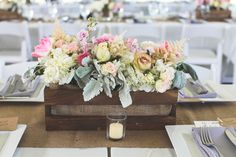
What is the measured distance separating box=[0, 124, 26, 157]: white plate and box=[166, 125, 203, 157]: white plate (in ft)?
1.46

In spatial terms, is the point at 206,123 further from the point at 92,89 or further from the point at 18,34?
the point at 18,34

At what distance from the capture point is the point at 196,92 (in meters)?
1.51

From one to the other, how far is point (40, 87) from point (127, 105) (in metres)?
0.59

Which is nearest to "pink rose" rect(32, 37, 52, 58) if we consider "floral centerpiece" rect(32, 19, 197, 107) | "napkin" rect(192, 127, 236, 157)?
"floral centerpiece" rect(32, 19, 197, 107)

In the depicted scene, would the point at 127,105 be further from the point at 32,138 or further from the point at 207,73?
the point at 207,73

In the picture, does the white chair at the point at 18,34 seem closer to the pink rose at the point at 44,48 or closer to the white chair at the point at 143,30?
the white chair at the point at 143,30

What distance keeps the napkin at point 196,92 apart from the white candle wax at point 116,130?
44 centimetres

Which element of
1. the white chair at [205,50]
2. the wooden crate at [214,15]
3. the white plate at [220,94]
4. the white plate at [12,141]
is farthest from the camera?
the wooden crate at [214,15]

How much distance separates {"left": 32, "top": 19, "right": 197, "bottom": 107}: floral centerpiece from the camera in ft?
3.59

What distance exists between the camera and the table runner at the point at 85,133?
111 cm

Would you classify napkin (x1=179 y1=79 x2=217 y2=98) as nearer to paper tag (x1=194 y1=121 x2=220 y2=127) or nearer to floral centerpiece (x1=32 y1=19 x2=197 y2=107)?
paper tag (x1=194 y1=121 x2=220 y2=127)

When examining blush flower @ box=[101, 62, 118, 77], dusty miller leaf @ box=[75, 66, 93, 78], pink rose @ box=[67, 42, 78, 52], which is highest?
pink rose @ box=[67, 42, 78, 52]

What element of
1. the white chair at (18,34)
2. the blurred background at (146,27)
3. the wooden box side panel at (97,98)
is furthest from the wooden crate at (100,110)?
the white chair at (18,34)

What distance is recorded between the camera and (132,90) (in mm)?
1137
